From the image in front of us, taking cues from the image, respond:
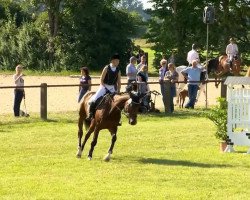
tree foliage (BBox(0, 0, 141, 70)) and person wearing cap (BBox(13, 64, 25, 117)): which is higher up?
tree foliage (BBox(0, 0, 141, 70))

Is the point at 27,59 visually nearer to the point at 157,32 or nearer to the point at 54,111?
the point at 157,32

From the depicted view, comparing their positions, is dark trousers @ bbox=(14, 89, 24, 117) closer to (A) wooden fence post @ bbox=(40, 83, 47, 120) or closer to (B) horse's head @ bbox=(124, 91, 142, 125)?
(A) wooden fence post @ bbox=(40, 83, 47, 120)

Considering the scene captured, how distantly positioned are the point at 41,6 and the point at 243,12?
43.0 feet

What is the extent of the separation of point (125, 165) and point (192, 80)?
13930 millimetres

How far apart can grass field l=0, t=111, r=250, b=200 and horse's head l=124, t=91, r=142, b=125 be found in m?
0.88

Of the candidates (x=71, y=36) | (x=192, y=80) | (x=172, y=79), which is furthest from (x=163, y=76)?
(x=71, y=36)

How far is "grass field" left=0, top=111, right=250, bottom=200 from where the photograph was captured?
13.1m

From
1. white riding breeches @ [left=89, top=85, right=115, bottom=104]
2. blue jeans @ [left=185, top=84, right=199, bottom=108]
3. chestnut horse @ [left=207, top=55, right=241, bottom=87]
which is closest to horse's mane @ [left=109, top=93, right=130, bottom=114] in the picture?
white riding breeches @ [left=89, top=85, right=115, bottom=104]

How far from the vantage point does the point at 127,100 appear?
1684 cm

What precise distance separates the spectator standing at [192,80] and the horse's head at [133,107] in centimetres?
1287

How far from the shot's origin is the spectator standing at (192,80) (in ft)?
96.4

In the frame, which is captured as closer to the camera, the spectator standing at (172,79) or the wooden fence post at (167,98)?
the wooden fence post at (167,98)

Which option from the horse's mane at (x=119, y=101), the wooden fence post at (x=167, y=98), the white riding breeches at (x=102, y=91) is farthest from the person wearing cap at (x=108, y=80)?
the wooden fence post at (x=167, y=98)

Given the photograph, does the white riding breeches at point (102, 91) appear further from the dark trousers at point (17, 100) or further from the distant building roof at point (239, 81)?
the dark trousers at point (17, 100)
